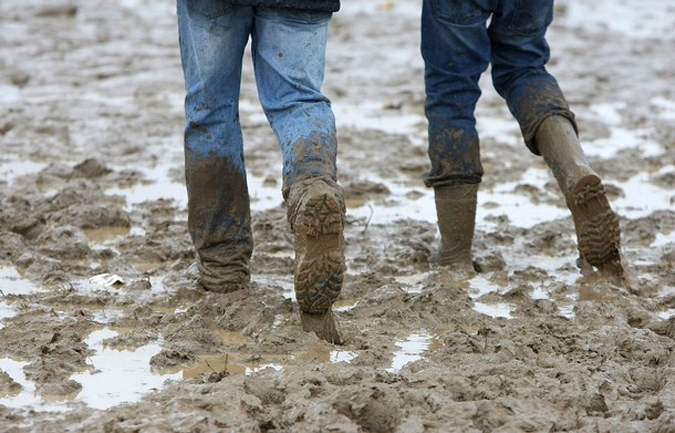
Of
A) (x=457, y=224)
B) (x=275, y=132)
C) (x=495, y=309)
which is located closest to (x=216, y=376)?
(x=275, y=132)

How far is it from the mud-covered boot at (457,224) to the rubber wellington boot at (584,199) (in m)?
0.36

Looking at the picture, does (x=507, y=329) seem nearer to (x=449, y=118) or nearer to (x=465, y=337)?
(x=465, y=337)

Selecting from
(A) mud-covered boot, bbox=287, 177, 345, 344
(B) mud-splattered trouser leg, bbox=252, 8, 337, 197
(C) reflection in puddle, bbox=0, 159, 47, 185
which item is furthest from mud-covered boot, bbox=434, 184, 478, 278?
(C) reflection in puddle, bbox=0, 159, 47, 185

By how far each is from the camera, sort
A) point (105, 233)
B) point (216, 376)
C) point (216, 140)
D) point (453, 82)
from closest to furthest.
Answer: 1. point (216, 376)
2. point (216, 140)
3. point (453, 82)
4. point (105, 233)

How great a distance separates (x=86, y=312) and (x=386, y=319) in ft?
3.37

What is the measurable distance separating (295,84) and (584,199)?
49.1 inches

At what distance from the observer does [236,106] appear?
15.1 feet

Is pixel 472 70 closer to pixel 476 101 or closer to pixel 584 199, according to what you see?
pixel 476 101

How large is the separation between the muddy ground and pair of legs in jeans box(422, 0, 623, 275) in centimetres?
21

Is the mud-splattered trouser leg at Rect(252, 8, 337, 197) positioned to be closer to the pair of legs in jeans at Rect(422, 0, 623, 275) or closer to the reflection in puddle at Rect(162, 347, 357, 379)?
the reflection in puddle at Rect(162, 347, 357, 379)

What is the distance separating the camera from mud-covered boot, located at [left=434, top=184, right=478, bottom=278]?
5070mm

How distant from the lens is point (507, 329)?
4266 mm

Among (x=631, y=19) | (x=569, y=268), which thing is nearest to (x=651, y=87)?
(x=631, y=19)

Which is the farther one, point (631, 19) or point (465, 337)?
point (631, 19)
